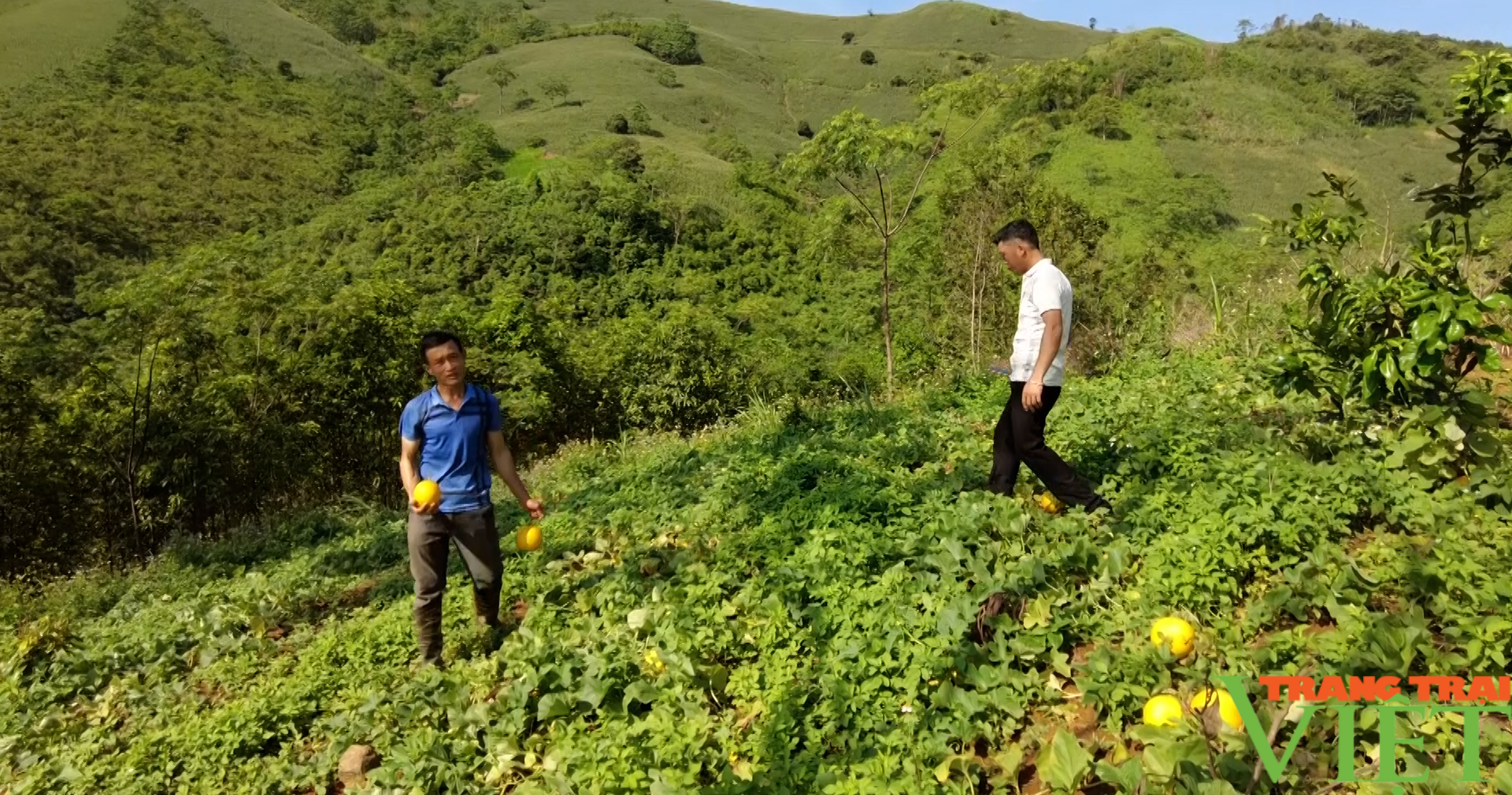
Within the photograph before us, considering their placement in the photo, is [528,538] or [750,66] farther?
[750,66]

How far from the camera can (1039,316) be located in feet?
12.4

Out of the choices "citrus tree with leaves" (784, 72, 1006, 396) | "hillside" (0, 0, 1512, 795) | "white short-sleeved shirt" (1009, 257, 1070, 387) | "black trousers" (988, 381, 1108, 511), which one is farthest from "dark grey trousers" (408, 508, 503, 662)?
"citrus tree with leaves" (784, 72, 1006, 396)

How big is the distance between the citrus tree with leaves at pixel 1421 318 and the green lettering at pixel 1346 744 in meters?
2.06

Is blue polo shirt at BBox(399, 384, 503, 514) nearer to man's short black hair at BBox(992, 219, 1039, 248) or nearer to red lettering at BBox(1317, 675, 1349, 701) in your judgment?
man's short black hair at BBox(992, 219, 1039, 248)

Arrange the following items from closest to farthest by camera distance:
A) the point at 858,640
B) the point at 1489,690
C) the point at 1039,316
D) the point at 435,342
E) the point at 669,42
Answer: the point at 1489,690, the point at 858,640, the point at 1039,316, the point at 435,342, the point at 669,42

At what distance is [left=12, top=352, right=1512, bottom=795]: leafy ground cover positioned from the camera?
2688mm

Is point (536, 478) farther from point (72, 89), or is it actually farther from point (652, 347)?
point (72, 89)

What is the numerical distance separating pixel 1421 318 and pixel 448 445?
15.9 ft

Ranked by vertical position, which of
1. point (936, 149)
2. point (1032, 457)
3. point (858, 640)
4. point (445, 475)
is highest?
point (936, 149)

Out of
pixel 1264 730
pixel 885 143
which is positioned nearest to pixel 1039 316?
pixel 1264 730

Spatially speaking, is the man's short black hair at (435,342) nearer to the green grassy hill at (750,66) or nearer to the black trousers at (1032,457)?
the black trousers at (1032,457)

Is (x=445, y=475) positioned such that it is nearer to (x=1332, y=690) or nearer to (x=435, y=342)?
(x=435, y=342)

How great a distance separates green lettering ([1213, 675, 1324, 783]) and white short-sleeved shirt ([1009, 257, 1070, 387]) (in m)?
1.67

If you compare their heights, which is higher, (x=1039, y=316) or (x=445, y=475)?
(x=1039, y=316)
